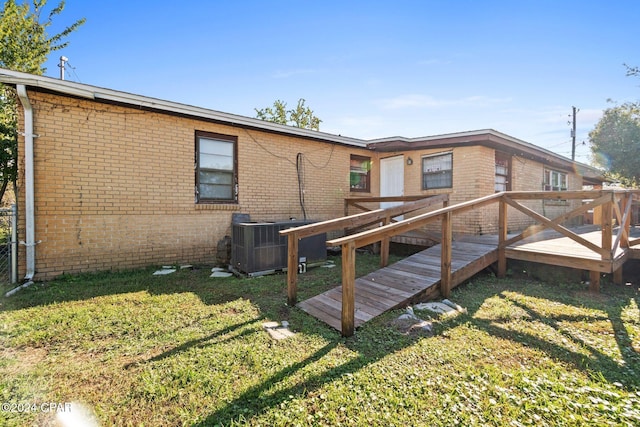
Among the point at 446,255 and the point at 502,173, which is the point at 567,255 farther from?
the point at 502,173

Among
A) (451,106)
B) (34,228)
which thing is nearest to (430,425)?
(34,228)

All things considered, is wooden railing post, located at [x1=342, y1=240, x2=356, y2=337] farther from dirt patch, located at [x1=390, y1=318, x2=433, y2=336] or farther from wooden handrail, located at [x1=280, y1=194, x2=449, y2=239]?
wooden handrail, located at [x1=280, y1=194, x2=449, y2=239]

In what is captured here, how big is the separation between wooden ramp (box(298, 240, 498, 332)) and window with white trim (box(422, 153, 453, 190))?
119 inches

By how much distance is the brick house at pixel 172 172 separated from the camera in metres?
4.89

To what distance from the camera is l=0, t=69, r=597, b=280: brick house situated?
4887 mm

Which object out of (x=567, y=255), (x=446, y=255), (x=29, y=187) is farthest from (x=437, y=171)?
(x=29, y=187)

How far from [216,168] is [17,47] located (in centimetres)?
1122

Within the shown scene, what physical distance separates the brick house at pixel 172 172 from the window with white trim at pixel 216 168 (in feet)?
0.08

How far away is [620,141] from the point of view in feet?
55.5

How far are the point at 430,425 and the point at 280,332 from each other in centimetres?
171

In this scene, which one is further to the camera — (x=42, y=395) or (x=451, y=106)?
(x=451, y=106)

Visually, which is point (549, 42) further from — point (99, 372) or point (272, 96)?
point (272, 96)

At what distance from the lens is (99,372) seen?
2232 mm

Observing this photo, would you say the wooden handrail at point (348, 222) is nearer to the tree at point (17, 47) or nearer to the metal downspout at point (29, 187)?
the metal downspout at point (29, 187)
